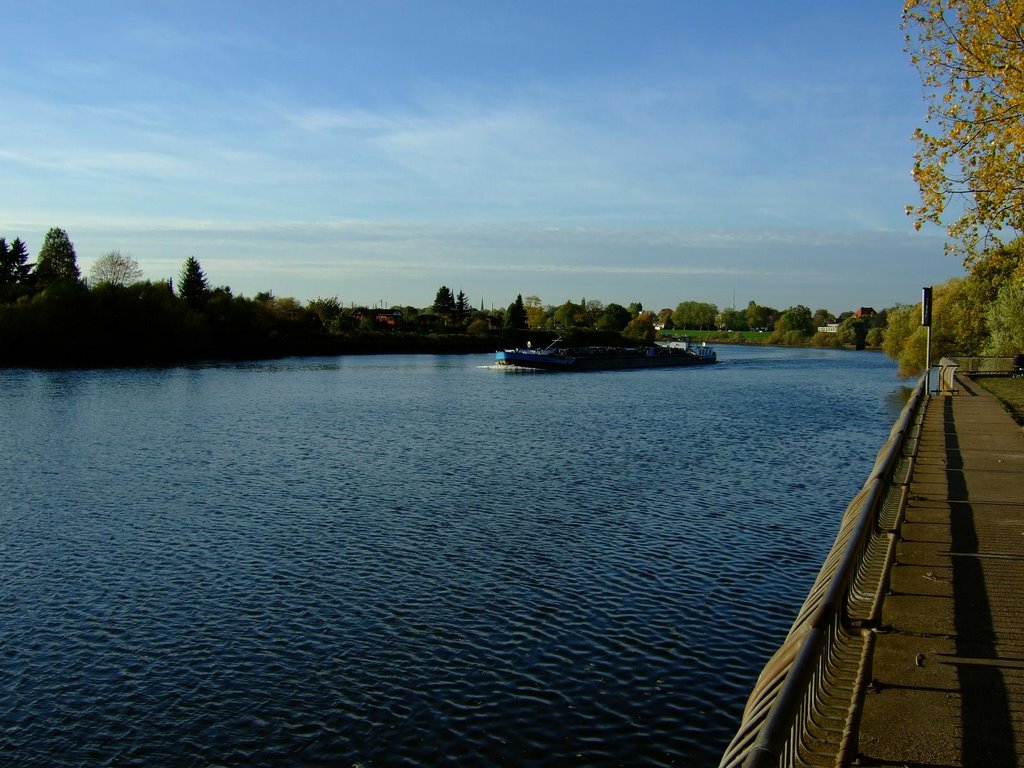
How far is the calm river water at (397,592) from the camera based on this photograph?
10.6 meters

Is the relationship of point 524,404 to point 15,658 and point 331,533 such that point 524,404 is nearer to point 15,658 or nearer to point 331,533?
point 331,533

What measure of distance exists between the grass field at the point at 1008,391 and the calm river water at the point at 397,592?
16.4 feet

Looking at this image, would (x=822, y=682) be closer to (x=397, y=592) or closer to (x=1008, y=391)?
(x=397, y=592)

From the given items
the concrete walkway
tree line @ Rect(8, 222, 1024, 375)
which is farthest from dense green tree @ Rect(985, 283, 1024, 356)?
the concrete walkway

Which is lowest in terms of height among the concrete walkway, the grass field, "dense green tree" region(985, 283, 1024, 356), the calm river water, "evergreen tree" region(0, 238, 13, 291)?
the calm river water

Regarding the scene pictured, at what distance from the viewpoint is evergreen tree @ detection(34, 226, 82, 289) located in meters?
135

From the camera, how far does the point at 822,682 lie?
23.8 ft

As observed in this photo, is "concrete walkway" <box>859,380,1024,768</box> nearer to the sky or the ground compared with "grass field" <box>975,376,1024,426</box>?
nearer to the ground

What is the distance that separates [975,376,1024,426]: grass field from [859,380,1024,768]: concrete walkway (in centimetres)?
1591

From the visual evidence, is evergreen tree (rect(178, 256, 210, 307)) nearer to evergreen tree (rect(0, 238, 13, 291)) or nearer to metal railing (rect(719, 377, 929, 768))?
evergreen tree (rect(0, 238, 13, 291))

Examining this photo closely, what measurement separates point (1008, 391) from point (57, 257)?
13662 cm

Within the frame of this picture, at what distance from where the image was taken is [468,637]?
13.5 m

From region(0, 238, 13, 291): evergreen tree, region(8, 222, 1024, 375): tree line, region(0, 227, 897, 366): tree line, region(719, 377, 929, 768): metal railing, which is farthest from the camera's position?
region(0, 238, 13, 291): evergreen tree

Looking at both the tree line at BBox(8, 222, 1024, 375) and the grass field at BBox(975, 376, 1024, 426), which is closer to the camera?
the grass field at BBox(975, 376, 1024, 426)
